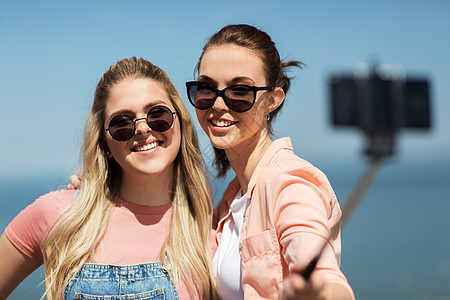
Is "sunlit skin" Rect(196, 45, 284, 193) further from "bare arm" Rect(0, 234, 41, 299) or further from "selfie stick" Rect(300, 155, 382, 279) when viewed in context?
"selfie stick" Rect(300, 155, 382, 279)

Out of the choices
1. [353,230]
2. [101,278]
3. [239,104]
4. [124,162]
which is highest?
[239,104]

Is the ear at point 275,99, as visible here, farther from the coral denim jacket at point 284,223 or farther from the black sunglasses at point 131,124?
the black sunglasses at point 131,124

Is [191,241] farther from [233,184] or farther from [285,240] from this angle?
[285,240]

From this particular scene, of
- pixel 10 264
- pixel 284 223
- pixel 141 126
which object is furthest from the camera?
pixel 10 264

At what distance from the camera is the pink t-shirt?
2924mm

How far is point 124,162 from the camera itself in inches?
120

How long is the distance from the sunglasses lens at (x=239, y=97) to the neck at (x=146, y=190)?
77 cm

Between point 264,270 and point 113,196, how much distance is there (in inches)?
50.7

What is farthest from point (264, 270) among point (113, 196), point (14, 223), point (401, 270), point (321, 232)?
point (401, 270)

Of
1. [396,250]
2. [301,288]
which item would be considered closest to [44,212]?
[301,288]

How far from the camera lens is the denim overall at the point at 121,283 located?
9.06ft

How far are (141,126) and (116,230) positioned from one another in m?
0.65

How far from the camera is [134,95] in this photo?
3057 millimetres

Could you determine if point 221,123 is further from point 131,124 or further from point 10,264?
point 10,264
